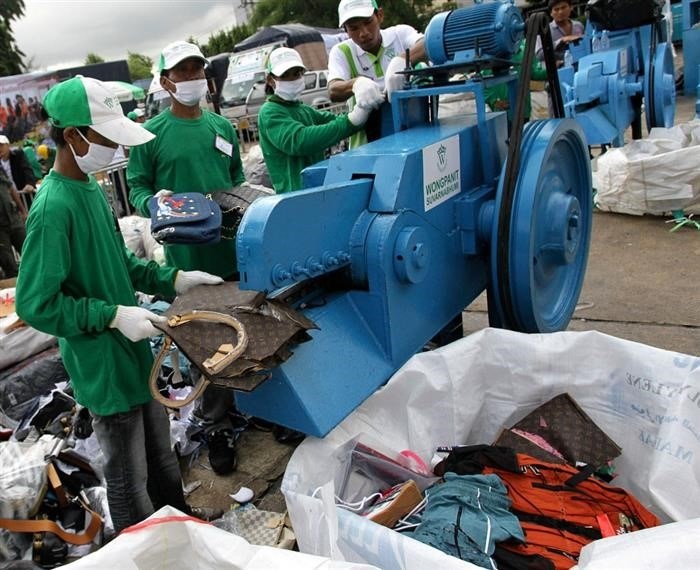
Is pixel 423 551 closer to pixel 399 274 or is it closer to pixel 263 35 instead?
pixel 399 274

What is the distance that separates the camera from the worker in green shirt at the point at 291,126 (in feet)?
8.59

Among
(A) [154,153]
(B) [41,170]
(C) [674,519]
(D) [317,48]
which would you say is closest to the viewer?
(C) [674,519]

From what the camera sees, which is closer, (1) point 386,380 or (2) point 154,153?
(1) point 386,380

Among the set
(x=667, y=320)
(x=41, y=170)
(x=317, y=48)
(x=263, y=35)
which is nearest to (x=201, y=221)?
(x=667, y=320)

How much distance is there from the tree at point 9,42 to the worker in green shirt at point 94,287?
23159mm

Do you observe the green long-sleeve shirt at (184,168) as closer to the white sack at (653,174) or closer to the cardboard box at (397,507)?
the cardboard box at (397,507)

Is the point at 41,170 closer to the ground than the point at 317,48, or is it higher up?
closer to the ground

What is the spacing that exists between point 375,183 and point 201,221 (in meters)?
0.57

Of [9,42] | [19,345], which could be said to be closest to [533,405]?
[19,345]

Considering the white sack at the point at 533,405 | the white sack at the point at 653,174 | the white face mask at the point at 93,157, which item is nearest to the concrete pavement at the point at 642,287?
the white sack at the point at 653,174

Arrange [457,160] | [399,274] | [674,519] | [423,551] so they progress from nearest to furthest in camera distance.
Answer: [423,551]
[674,519]
[399,274]
[457,160]

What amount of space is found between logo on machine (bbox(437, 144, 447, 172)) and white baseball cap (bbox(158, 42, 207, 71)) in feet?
3.44

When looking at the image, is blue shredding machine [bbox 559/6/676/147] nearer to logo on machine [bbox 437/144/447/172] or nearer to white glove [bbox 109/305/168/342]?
logo on machine [bbox 437/144/447/172]

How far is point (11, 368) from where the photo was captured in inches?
124
